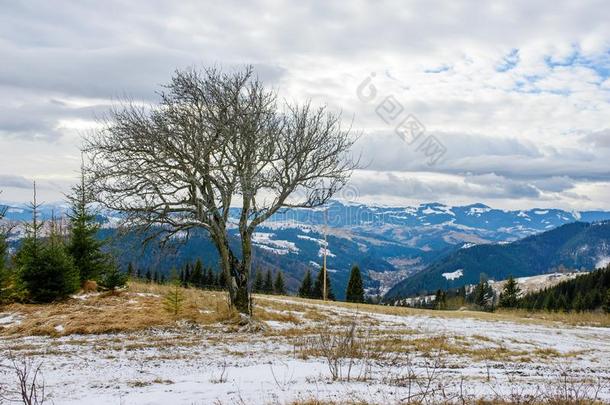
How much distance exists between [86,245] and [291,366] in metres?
20.7

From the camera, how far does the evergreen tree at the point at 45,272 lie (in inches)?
860

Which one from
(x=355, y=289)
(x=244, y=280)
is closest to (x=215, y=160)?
(x=244, y=280)

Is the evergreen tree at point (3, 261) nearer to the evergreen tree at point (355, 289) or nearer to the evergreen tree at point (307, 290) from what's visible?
the evergreen tree at point (355, 289)

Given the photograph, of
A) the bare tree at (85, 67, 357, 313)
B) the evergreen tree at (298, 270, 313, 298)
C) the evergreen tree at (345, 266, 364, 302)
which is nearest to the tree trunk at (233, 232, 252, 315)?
the bare tree at (85, 67, 357, 313)

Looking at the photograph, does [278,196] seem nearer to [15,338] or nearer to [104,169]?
[104,169]

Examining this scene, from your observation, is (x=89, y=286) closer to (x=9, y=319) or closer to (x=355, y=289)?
(x=9, y=319)

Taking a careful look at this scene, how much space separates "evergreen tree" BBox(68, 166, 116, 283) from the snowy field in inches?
323

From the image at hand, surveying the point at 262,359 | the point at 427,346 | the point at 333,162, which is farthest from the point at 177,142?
the point at 427,346

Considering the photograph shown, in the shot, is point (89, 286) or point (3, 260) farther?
point (89, 286)

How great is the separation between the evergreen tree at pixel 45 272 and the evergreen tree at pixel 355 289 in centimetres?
5607

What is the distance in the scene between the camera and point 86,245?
90.3ft

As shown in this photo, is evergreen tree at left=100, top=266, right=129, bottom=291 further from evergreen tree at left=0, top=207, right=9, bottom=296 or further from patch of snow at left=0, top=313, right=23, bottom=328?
patch of snow at left=0, top=313, right=23, bottom=328

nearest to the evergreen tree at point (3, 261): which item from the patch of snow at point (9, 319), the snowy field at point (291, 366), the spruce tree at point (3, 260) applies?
the spruce tree at point (3, 260)

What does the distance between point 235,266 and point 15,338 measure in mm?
8076
